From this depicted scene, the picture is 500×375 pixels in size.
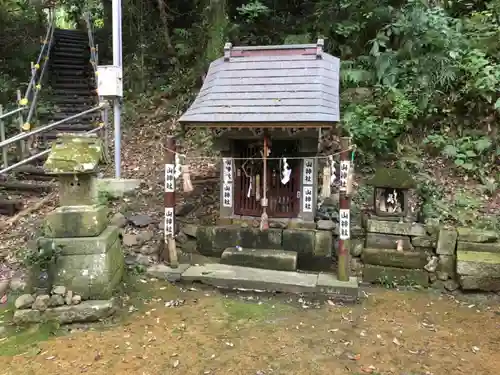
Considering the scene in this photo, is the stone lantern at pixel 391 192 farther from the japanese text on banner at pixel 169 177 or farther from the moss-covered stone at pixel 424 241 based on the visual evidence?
the japanese text on banner at pixel 169 177

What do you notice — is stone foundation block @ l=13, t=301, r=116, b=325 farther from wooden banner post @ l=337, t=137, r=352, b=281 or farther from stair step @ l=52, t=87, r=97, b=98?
stair step @ l=52, t=87, r=97, b=98

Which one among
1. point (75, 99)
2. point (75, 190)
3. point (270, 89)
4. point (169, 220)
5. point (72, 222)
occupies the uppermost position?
point (75, 99)

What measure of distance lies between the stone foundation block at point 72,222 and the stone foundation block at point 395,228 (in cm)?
468

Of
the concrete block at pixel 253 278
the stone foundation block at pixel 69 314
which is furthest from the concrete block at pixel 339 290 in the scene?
the stone foundation block at pixel 69 314

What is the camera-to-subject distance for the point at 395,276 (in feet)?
22.5

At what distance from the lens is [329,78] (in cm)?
698

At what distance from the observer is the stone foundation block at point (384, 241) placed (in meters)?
7.02

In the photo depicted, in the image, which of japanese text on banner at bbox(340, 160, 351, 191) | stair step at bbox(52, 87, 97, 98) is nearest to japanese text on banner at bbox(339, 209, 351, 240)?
japanese text on banner at bbox(340, 160, 351, 191)

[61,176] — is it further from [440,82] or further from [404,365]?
[440,82]

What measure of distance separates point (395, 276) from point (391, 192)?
4.96ft

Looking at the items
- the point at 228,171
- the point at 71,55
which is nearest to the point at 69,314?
the point at 228,171

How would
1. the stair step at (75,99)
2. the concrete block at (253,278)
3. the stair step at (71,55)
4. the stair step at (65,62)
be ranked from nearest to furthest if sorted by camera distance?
the concrete block at (253,278), the stair step at (75,99), the stair step at (65,62), the stair step at (71,55)

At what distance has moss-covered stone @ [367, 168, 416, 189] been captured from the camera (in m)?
6.81

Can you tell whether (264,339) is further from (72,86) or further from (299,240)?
(72,86)
